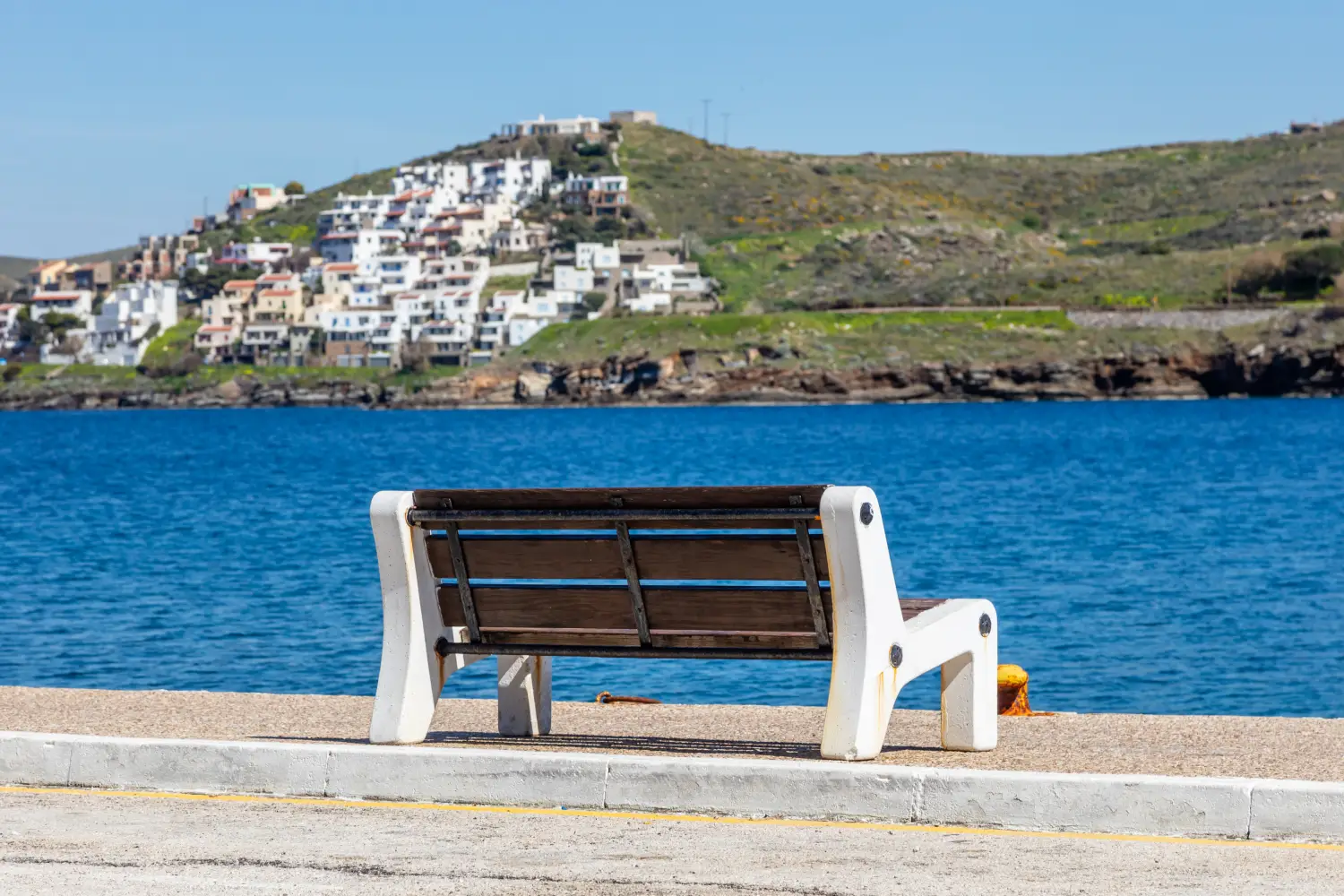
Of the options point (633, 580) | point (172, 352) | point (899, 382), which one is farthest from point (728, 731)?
point (172, 352)

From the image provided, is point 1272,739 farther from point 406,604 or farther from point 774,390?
point 774,390

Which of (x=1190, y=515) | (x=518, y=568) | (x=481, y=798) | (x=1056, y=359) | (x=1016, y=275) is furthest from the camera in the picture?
(x=1016, y=275)

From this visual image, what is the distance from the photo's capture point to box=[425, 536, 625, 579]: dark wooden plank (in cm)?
704

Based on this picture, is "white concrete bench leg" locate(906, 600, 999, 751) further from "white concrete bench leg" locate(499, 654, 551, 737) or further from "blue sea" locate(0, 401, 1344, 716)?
"blue sea" locate(0, 401, 1344, 716)

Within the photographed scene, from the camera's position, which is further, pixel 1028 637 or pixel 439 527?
pixel 1028 637

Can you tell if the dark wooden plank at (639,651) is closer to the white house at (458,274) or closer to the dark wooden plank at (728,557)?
the dark wooden plank at (728,557)

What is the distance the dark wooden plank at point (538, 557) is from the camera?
23.1 feet

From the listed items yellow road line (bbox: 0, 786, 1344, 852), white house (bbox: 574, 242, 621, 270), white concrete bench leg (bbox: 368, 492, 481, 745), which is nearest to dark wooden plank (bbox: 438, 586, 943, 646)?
white concrete bench leg (bbox: 368, 492, 481, 745)

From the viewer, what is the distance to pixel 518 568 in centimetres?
722

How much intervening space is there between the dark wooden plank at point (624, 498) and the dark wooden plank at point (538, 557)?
16 cm

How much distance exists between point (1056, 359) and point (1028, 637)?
139m

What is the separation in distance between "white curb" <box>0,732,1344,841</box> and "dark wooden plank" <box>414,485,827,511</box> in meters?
0.93

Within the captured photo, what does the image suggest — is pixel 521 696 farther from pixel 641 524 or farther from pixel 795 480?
pixel 795 480

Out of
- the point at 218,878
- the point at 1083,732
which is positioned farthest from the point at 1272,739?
the point at 218,878
